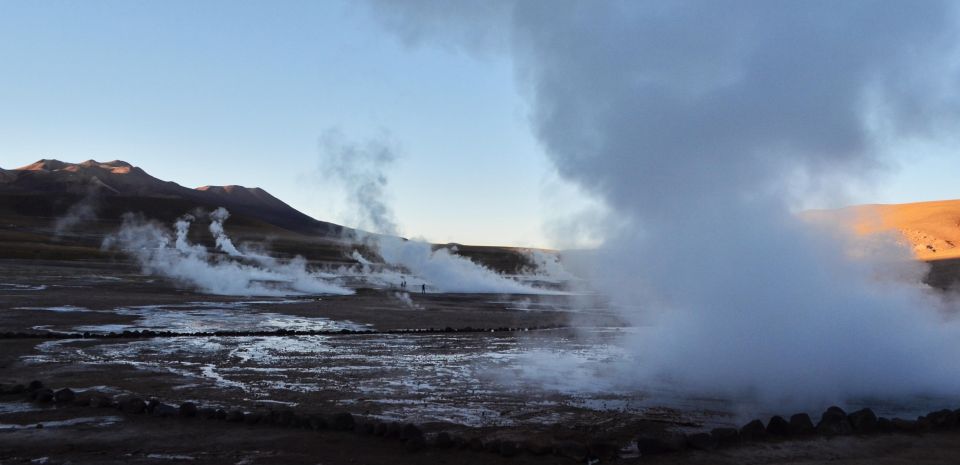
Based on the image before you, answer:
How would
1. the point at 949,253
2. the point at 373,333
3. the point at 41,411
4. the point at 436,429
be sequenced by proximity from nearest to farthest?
the point at 436,429 → the point at 41,411 → the point at 373,333 → the point at 949,253

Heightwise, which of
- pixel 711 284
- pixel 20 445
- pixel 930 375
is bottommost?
pixel 20 445

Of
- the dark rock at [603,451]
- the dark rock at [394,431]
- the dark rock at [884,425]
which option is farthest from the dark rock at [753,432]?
the dark rock at [394,431]

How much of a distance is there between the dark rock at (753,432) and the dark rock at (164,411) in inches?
347

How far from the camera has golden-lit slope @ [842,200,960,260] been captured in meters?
63.5

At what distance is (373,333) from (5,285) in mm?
27068

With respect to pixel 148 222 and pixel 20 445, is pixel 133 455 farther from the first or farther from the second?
pixel 148 222

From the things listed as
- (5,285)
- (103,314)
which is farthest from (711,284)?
(5,285)

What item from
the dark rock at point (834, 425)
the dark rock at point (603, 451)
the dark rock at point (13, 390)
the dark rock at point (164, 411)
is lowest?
the dark rock at point (13, 390)

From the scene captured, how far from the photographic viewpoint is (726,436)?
10258 millimetres

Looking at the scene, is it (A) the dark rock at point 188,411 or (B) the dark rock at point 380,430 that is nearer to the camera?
(B) the dark rock at point 380,430

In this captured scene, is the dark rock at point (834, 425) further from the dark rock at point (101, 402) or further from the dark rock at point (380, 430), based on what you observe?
the dark rock at point (101, 402)

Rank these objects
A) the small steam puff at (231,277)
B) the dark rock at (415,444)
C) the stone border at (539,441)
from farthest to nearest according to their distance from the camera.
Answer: the small steam puff at (231,277)
the dark rock at (415,444)
the stone border at (539,441)

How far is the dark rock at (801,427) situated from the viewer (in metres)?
10.7

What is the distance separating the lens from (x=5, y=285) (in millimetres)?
39781
